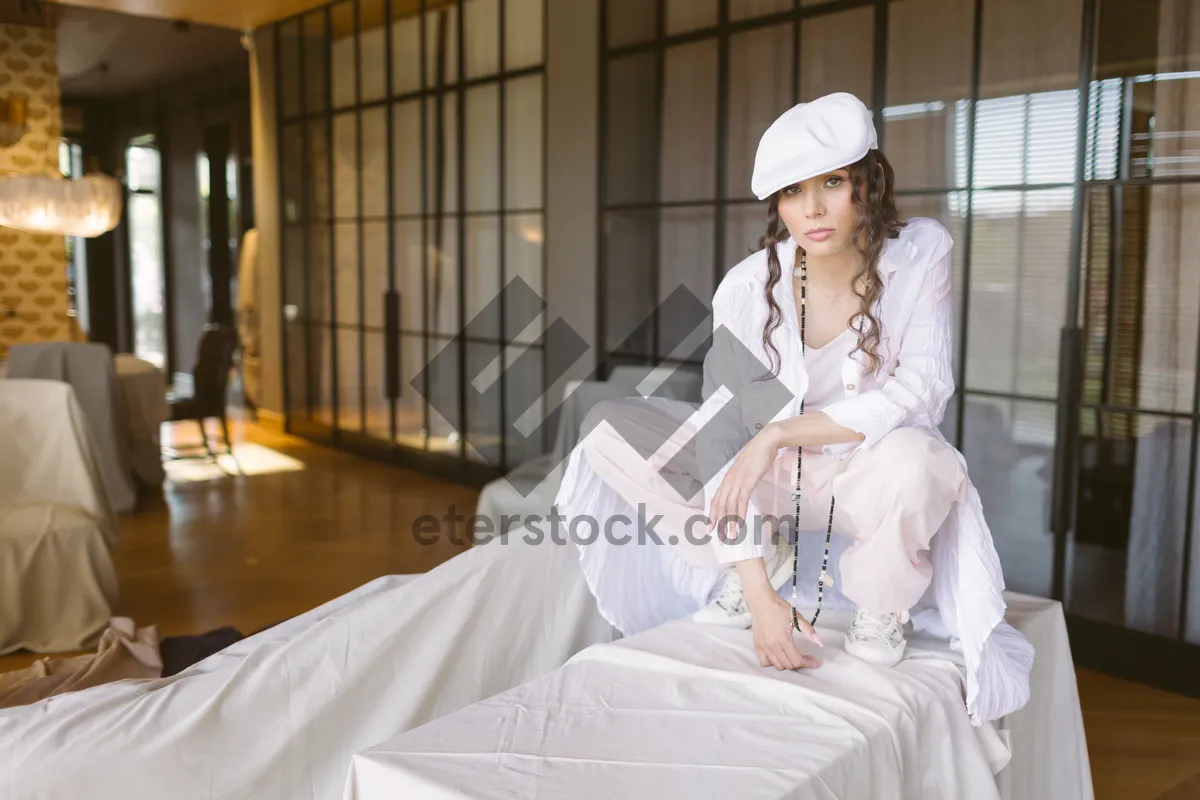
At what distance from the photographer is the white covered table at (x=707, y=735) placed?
1.14 meters

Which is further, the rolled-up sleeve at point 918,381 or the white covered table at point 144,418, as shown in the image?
the white covered table at point 144,418

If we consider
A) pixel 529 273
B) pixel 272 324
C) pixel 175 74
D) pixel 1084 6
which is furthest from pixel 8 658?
pixel 175 74

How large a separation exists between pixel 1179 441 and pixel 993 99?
3.73 ft

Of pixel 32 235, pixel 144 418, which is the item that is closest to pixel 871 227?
pixel 144 418

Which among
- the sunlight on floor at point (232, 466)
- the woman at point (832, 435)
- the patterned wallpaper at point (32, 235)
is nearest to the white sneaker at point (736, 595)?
the woman at point (832, 435)

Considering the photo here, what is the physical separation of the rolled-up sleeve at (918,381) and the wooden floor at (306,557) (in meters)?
1.23

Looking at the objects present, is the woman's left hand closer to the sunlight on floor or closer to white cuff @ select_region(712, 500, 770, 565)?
white cuff @ select_region(712, 500, 770, 565)

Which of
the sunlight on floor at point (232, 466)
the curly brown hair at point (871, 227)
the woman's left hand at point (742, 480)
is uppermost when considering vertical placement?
the curly brown hair at point (871, 227)

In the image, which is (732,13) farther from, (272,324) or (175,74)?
(175,74)

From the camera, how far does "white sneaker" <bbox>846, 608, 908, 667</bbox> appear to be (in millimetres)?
1473

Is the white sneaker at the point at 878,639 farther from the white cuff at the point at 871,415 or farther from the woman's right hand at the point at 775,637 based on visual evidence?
the white cuff at the point at 871,415

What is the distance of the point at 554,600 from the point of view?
176 cm

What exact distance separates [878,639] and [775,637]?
17 cm

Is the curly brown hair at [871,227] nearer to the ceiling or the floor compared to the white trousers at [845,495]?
nearer to the ceiling
